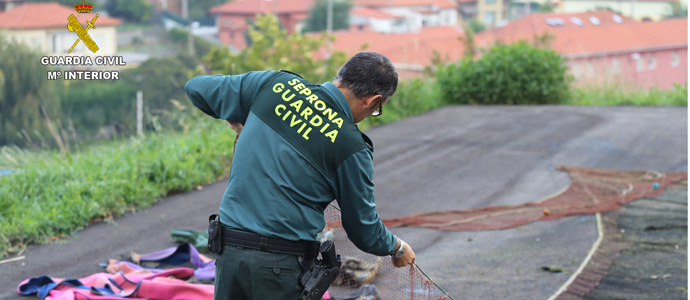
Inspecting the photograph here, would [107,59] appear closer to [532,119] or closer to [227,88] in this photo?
[227,88]

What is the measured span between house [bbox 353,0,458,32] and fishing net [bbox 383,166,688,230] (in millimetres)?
74000

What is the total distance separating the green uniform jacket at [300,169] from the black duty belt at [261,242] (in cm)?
2

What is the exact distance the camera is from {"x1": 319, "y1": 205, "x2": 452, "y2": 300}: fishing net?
11.4 feet

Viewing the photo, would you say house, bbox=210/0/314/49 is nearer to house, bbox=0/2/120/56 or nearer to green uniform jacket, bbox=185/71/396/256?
house, bbox=0/2/120/56

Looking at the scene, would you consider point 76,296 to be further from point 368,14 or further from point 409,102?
point 368,14

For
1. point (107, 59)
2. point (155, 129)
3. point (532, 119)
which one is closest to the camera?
point (107, 59)

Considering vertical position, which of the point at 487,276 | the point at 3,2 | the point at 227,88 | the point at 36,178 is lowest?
the point at 487,276

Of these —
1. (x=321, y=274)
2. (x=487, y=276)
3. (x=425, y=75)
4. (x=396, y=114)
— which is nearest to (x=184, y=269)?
(x=487, y=276)

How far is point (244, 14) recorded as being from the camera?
203ft

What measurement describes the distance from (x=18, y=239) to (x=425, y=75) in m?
12.0

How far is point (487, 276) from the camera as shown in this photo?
5473mm

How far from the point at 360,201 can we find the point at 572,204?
5.28 m

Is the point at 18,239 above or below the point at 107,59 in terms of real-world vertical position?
below

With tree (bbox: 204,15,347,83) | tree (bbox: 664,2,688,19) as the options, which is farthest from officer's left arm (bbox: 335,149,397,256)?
tree (bbox: 664,2,688,19)
